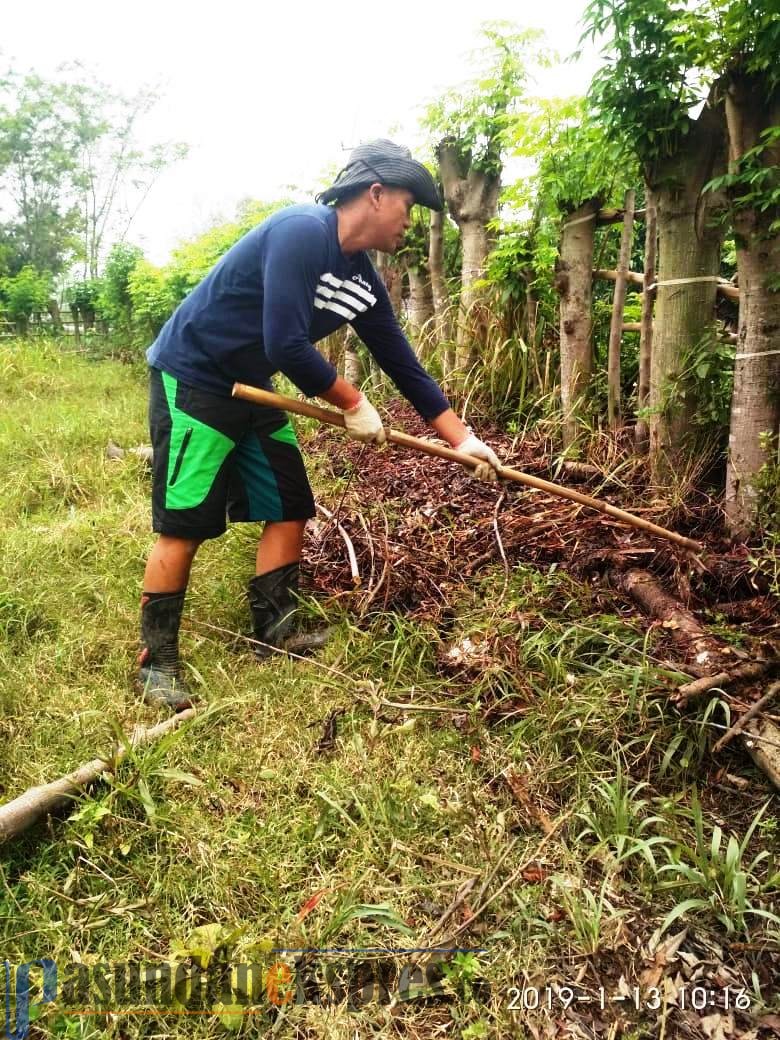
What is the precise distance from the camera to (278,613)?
279 cm

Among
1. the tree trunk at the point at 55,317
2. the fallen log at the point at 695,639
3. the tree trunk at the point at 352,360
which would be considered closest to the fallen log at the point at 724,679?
the fallen log at the point at 695,639

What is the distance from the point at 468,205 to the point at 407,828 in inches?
158

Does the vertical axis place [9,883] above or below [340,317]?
below

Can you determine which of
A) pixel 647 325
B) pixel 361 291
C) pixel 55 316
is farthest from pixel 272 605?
pixel 55 316

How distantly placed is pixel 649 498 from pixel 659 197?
119 centimetres

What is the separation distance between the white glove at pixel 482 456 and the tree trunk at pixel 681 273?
2.72 ft

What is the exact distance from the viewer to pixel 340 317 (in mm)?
2459

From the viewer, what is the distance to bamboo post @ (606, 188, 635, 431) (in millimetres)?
3283

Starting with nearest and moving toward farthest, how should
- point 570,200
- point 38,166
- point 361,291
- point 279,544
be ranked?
point 361,291 → point 279,544 → point 570,200 → point 38,166

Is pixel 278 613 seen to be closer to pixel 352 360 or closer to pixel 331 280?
pixel 331 280

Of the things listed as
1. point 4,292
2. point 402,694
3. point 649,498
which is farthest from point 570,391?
point 4,292

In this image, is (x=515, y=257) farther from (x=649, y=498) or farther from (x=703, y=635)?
(x=703, y=635)

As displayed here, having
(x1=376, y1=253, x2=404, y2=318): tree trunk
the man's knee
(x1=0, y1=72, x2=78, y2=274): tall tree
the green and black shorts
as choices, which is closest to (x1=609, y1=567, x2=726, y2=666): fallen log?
the green and black shorts

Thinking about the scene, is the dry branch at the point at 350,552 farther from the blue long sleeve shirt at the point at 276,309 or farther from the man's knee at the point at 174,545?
the blue long sleeve shirt at the point at 276,309
